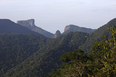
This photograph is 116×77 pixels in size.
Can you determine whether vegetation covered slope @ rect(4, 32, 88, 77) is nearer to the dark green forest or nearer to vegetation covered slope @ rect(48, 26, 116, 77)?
the dark green forest

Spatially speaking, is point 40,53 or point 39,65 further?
point 40,53

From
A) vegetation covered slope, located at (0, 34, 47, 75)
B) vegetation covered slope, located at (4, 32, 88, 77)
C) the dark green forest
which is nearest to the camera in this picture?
the dark green forest

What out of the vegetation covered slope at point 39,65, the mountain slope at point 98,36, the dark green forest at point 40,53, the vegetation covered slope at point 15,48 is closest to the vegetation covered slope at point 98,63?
the dark green forest at point 40,53

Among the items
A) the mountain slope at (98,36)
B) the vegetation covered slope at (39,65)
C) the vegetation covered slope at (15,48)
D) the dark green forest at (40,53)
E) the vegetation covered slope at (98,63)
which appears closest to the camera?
the vegetation covered slope at (98,63)

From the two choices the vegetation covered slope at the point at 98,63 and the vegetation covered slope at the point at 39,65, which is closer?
the vegetation covered slope at the point at 98,63

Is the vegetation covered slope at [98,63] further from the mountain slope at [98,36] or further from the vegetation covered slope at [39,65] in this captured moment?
the mountain slope at [98,36]

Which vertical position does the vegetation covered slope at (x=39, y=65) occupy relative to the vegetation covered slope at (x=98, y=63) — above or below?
below

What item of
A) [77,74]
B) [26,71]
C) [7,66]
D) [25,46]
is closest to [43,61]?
[26,71]

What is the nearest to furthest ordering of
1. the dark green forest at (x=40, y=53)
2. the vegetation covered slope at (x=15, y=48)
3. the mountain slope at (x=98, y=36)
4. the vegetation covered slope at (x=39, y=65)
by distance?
the dark green forest at (x=40, y=53)
the vegetation covered slope at (x=39, y=65)
the vegetation covered slope at (x=15, y=48)
the mountain slope at (x=98, y=36)

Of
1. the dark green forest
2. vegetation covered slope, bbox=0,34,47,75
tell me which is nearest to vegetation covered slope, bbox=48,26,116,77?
the dark green forest

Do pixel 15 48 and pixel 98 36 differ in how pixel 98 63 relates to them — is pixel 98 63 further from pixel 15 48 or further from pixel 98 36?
pixel 15 48

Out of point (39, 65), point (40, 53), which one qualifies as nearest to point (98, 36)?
point (40, 53)

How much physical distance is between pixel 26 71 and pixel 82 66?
69935mm

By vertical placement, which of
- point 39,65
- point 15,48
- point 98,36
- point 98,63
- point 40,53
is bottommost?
point 39,65
